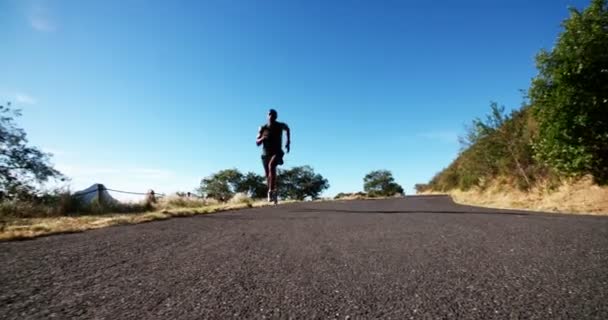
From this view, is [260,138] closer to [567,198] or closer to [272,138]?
[272,138]

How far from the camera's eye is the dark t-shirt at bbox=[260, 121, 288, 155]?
1221cm

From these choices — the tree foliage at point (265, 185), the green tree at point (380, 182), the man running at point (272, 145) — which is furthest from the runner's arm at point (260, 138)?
the green tree at point (380, 182)

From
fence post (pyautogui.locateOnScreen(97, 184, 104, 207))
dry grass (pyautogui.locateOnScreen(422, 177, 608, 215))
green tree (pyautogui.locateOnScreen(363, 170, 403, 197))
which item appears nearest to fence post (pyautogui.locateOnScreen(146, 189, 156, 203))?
fence post (pyautogui.locateOnScreen(97, 184, 104, 207))

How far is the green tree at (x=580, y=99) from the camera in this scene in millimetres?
9969

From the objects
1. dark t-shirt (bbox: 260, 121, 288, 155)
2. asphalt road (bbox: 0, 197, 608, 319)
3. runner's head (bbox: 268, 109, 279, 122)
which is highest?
runner's head (bbox: 268, 109, 279, 122)

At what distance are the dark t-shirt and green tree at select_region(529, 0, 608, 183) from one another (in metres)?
9.15

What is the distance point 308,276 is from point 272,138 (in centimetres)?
993

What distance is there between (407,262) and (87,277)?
101 inches

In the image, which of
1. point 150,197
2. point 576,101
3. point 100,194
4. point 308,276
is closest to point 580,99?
point 576,101

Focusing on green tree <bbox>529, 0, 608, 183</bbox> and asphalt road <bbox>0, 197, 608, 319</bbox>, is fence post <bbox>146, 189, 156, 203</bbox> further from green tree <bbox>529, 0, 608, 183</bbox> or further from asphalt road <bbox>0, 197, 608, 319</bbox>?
green tree <bbox>529, 0, 608, 183</bbox>

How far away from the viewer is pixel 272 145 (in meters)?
12.2

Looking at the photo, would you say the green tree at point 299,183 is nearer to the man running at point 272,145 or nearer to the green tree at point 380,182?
the green tree at point 380,182

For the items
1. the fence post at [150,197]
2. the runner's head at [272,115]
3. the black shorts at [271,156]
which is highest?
the runner's head at [272,115]

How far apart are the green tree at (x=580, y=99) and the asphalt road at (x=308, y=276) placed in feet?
25.4
